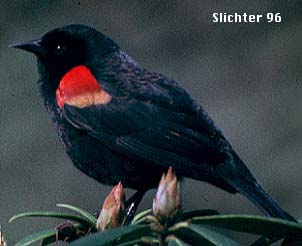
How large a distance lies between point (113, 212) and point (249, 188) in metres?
0.59

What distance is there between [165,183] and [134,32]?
3.55 ft

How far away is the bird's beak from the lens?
5.70ft

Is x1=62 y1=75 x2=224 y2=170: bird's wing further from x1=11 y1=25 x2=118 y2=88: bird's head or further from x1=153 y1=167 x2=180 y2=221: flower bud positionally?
x1=153 y1=167 x2=180 y2=221: flower bud

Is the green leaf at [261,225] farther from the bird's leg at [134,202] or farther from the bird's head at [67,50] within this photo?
the bird's head at [67,50]

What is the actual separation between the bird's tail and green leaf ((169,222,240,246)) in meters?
0.49

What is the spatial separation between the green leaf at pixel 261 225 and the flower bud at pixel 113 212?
12 cm

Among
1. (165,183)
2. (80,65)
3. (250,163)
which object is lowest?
(250,163)

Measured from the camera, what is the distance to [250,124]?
1.75 m

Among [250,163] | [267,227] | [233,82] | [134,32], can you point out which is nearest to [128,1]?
[134,32]

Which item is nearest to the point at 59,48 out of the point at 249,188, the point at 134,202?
the point at 134,202

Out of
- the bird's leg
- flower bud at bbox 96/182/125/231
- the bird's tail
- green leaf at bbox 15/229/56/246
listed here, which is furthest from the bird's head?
flower bud at bbox 96/182/125/231

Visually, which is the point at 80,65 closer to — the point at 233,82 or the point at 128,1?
the point at 128,1

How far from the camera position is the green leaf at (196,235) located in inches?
30.3

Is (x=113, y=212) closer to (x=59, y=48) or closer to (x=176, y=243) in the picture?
(x=176, y=243)
